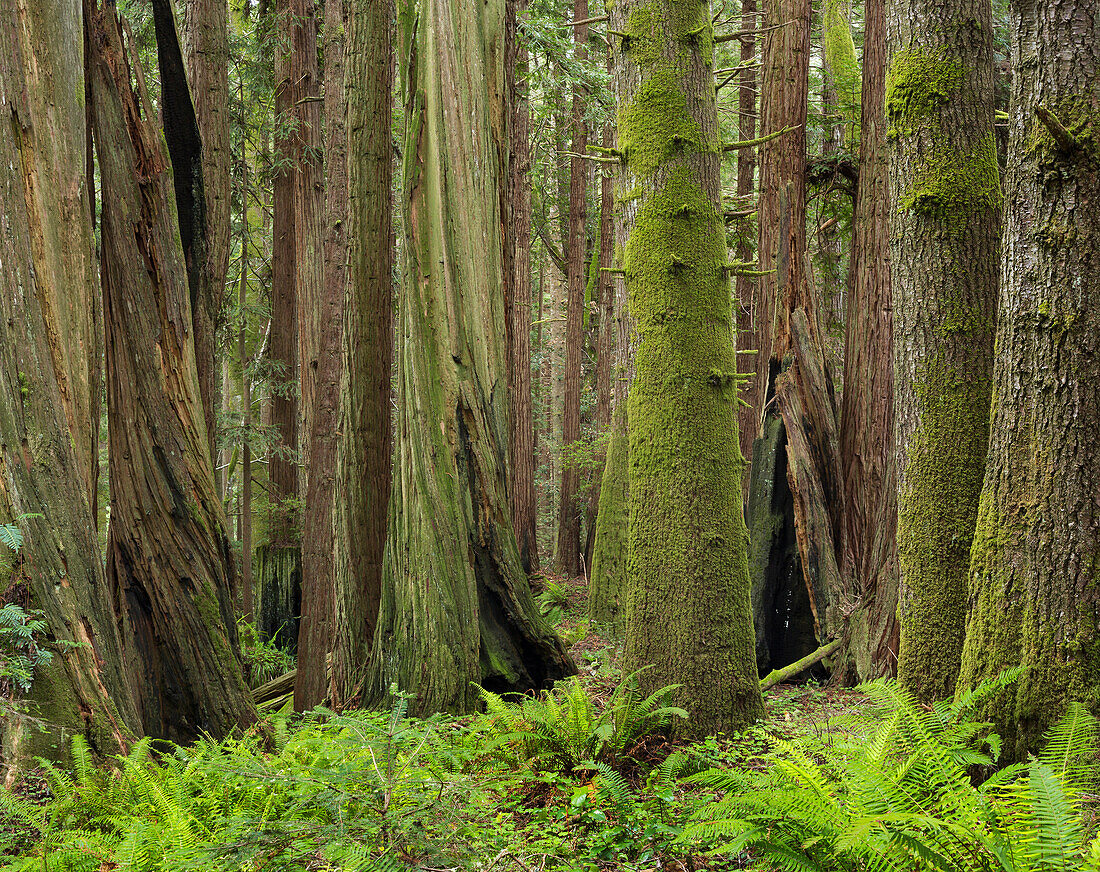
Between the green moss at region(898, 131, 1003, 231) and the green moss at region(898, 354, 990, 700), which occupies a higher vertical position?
the green moss at region(898, 131, 1003, 231)

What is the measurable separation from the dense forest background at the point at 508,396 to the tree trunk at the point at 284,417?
9.85 feet

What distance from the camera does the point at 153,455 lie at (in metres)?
5.08

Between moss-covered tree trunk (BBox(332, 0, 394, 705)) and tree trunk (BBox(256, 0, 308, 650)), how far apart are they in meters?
4.64

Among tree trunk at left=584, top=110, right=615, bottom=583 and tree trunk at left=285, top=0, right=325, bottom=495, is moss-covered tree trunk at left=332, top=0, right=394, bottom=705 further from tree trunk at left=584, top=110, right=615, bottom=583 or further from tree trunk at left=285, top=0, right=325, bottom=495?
tree trunk at left=584, top=110, right=615, bottom=583

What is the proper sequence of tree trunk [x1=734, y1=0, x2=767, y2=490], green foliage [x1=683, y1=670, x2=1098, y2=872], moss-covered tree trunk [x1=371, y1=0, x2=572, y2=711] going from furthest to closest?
tree trunk [x1=734, y1=0, x2=767, y2=490] < moss-covered tree trunk [x1=371, y1=0, x2=572, y2=711] < green foliage [x1=683, y1=670, x2=1098, y2=872]

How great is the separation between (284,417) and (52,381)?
9.47m

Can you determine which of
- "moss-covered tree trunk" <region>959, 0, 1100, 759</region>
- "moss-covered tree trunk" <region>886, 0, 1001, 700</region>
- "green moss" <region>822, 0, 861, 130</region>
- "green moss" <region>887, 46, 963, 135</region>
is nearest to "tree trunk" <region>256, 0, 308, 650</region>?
"green moss" <region>822, 0, 861, 130</region>

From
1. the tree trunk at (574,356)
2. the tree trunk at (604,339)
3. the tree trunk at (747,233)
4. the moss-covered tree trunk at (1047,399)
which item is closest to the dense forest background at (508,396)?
the moss-covered tree trunk at (1047,399)

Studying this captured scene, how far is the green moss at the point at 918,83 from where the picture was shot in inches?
171

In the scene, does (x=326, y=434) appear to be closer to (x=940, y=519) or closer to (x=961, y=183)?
(x=940, y=519)

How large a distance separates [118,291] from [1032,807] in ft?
→ 18.4

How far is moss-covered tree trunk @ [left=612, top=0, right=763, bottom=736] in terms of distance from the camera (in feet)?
14.3

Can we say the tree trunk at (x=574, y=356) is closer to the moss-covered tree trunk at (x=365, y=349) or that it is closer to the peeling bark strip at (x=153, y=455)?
the moss-covered tree trunk at (x=365, y=349)

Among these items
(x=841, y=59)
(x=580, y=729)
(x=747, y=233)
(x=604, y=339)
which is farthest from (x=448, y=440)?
(x=604, y=339)
